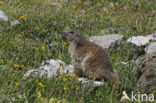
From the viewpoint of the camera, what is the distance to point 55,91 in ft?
16.0

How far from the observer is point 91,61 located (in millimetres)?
6328

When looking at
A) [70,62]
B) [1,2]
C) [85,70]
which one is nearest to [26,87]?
[85,70]

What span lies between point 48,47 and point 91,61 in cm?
182

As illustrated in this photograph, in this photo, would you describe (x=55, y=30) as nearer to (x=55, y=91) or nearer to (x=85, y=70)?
(x=85, y=70)

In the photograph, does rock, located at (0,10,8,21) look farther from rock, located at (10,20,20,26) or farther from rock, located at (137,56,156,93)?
rock, located at (137,56,156,93)

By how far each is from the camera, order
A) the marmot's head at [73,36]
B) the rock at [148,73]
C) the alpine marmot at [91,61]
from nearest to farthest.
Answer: the rock at [148,73] → the alpine marmot at [91,61] → the marmot's head at [73,36]

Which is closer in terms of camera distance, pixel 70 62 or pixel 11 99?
pixel 11 99

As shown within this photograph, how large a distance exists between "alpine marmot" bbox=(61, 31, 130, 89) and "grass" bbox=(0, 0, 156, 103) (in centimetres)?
36

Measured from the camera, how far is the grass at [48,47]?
15.1ft

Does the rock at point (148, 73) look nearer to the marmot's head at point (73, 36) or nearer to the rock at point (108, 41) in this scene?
the marmot's head at point (73, 36)

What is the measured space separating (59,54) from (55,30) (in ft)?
5.31

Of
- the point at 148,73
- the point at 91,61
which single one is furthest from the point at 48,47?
the point at 148,73

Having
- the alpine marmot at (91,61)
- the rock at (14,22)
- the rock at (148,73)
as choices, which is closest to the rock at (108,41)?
the alpine marmot at (91,61)

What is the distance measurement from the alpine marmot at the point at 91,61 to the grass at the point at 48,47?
1.20 feet
